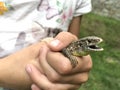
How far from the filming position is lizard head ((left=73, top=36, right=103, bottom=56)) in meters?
1.78

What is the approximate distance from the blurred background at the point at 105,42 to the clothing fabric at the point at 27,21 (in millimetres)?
2651

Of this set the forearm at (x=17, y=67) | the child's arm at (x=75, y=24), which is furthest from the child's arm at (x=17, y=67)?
the child's arm at (x=75, y=24)

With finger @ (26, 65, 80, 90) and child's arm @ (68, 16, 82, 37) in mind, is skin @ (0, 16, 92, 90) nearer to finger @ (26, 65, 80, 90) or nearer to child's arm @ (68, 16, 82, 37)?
finger @ (26, 65, 80, 90)

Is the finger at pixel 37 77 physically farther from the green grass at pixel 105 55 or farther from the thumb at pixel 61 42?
the green grass at pixel 105 55

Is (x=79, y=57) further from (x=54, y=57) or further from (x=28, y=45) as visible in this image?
(x=28, y=45)

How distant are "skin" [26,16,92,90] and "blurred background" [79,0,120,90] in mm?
2861

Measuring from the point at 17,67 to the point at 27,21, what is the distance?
283 mm

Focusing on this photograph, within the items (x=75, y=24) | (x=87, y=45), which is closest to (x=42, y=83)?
(x=87, y=45)

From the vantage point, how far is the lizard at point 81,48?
1.79 m

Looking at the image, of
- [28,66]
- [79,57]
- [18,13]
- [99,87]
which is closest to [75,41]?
[79,57]

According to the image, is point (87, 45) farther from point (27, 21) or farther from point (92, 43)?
point (27, 21)

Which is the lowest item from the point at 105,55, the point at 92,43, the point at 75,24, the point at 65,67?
the point at 105,55

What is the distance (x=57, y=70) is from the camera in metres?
1.86

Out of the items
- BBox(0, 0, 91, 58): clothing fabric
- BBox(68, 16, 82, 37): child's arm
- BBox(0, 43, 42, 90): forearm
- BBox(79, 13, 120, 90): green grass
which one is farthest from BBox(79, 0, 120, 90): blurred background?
BBox(0, 43, 42, 90): forearm
